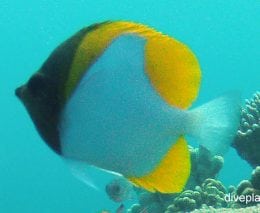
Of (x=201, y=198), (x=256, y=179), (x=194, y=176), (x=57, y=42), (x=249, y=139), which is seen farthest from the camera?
(x=57, y=42)

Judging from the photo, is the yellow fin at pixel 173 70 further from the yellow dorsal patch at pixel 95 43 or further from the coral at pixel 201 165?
the coral at pixel 201 165

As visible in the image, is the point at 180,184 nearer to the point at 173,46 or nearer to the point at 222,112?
the point at 222,112

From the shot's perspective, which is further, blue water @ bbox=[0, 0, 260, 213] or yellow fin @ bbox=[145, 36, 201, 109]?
blue water @ bbox=[0, 0, 260, 213]

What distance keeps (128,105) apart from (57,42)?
8208 centimetres

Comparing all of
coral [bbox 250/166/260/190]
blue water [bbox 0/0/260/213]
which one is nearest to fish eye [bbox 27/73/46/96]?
coral [bbox 250/166/260/190]

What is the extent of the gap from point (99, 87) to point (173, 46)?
0.16 m

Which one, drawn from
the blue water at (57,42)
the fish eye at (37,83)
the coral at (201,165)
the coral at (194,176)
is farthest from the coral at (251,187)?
the blue water at (57,42)

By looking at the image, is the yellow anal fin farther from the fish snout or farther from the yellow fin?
the fish snout

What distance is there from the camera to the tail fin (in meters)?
0.92

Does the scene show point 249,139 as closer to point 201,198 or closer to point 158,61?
point 201,198

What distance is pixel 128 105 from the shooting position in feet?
3.08

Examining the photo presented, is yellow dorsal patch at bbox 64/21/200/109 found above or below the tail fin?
above

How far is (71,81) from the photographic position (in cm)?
95

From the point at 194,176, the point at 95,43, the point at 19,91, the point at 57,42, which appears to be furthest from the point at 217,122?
the point at 57,42
